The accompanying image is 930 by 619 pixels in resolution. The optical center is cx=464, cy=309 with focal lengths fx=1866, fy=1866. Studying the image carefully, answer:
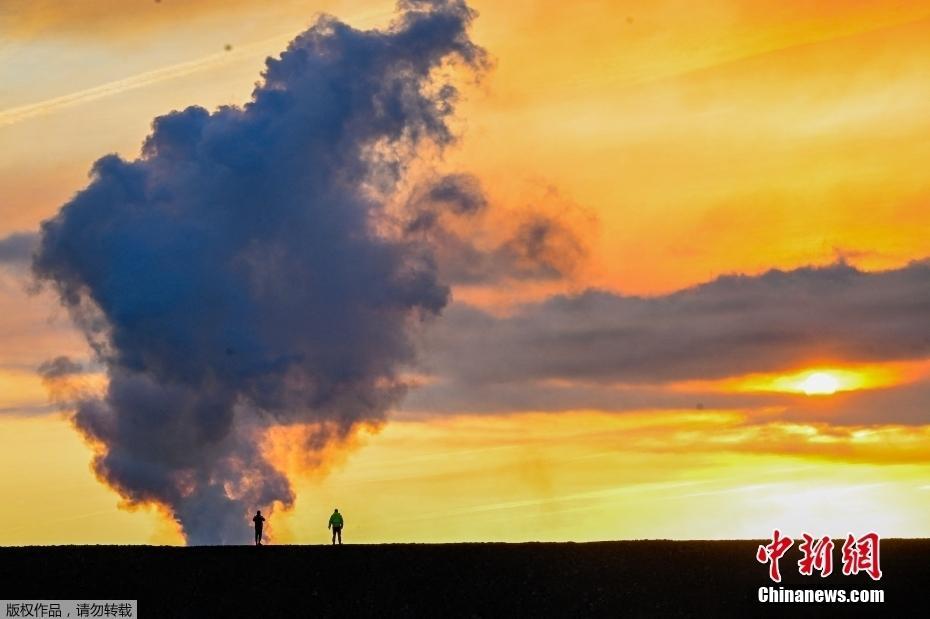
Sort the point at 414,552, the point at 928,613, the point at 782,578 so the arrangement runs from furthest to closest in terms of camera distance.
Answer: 1. the point at 414,552
2. the point at 782,578
3. the point at 928,613

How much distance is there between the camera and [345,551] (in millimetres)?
100500

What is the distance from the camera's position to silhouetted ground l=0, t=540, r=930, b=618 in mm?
89500

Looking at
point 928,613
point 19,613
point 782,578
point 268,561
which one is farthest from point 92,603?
point 928,613

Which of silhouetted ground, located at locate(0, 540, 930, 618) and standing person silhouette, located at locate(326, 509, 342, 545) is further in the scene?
standing person silhouette, located at locate(326, 509, 342, 545)

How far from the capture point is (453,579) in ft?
310

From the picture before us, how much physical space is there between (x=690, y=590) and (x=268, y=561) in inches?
892

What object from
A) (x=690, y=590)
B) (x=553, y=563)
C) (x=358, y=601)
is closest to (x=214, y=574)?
(x=358, y=601)

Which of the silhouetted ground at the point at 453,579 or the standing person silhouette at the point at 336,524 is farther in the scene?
the standing person silhouette at the point at 336,524

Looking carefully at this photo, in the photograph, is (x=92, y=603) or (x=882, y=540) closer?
(x=92, y=603)

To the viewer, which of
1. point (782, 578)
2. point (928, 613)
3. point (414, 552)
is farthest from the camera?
point (414, 552)

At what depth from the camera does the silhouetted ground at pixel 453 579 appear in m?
89.5

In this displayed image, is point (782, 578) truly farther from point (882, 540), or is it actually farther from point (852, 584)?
point (882, 540)

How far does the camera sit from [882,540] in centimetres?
10269

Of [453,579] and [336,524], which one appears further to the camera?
[336,524]
